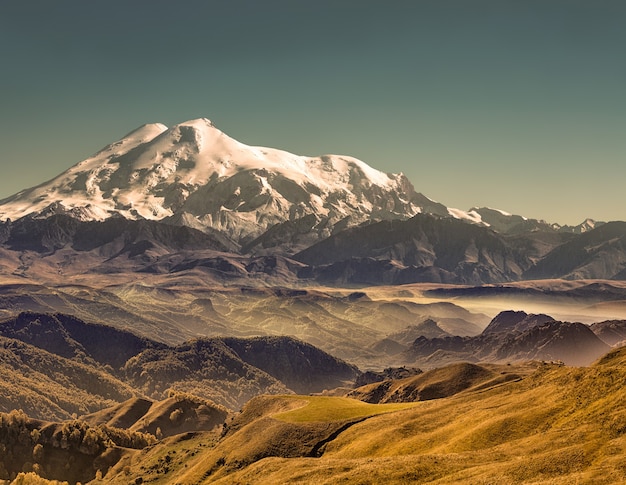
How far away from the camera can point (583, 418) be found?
156 m

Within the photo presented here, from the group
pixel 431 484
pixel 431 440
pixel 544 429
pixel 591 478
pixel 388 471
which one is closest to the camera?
pixel 591 478

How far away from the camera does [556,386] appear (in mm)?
197000

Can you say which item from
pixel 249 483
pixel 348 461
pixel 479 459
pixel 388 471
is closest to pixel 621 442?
pixel 479 459

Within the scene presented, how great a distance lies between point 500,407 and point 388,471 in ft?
178

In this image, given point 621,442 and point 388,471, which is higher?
point 621,442

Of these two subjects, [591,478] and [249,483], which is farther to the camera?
[249,483]

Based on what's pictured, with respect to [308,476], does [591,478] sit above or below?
above

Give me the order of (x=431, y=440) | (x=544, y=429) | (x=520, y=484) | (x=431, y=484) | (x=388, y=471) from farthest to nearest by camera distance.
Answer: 1. (x=431, y=440)
2. (x=544, y=429)
3. (x=388, y=471)
4. (x=431, y=484)
5. (x=520, y=484)

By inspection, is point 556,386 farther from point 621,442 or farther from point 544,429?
point 621,442

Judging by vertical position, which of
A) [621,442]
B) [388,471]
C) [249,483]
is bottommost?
[249,483]

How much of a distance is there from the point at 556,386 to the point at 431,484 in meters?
69.4

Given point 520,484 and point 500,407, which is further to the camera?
point 500,407

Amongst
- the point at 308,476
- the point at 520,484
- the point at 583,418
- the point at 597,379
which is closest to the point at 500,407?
the point at 597,379

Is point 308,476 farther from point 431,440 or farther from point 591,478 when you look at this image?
point 591,478
